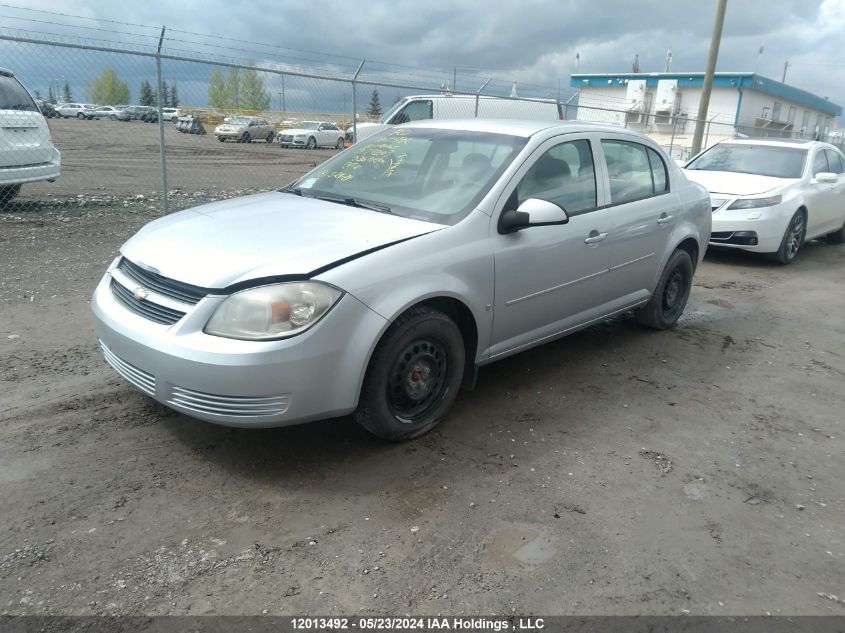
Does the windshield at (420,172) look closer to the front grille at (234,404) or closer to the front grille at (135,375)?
the front grille at (234,404)

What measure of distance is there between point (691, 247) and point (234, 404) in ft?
14.5

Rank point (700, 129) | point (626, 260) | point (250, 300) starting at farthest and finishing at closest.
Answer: point (700, 129)
point (626, 260)
point (250, 300)

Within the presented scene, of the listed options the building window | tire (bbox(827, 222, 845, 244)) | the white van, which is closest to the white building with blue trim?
the building window

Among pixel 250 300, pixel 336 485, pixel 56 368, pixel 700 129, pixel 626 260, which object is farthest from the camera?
pixel 700 129

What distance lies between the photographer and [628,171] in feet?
16.5

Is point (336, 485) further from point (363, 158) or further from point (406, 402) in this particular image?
point (363, 158)

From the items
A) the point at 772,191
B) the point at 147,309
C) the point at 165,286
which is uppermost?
the point at 772,191

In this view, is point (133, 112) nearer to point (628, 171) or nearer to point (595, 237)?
point (628, 171)

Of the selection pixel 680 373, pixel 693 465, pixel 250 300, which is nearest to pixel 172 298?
pixel 250 300

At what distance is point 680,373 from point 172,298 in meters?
3.64

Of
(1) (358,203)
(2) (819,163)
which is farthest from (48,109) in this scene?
(2) (819,163)

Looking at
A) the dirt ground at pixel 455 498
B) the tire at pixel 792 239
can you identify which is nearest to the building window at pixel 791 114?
the tire at pixel 792 239

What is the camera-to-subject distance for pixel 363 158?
4.64 m

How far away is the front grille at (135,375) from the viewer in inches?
126
